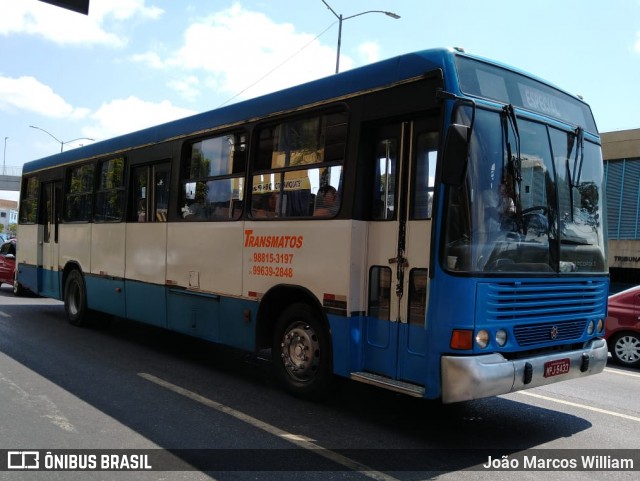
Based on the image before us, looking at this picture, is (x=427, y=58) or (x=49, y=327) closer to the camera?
(x=427, y=58)

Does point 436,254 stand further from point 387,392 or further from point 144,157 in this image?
point 144,157

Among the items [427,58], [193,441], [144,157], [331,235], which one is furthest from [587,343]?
[144,157]

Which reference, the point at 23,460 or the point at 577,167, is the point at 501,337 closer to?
the point at 577,167

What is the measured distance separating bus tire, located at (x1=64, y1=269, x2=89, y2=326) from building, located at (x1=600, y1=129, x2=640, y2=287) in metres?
21.2

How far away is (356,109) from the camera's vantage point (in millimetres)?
5605

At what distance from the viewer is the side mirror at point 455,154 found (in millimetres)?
Answer: 4473

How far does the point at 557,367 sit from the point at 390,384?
1487 millimetres

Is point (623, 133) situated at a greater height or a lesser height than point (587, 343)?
greater

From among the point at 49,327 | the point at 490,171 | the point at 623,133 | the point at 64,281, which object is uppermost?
the point at 623,133

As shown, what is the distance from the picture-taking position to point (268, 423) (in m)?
5.38

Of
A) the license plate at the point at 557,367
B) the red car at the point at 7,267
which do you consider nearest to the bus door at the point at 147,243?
the license plate at the point at 557,367

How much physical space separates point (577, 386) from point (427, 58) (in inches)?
203

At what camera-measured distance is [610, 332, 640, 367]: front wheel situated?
982 centimetres

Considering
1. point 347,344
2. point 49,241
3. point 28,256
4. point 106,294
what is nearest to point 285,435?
point 347,344
